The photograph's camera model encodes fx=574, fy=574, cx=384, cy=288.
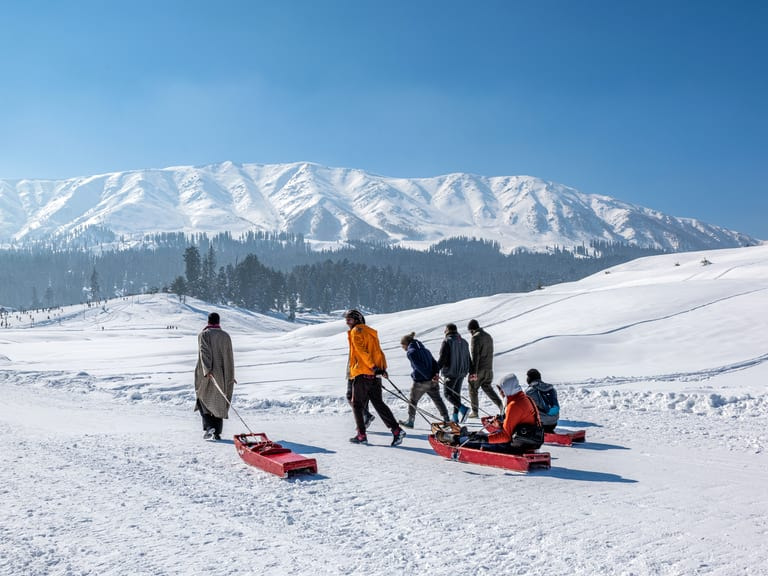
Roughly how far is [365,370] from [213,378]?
2.59 m

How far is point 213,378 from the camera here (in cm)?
938

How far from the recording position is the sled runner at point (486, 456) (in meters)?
7.19

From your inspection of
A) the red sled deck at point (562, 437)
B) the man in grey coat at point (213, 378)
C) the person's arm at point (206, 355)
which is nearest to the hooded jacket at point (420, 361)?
the red sled deck at point (562, 437)

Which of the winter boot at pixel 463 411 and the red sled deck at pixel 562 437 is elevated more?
the winter boot at pixel 463 411

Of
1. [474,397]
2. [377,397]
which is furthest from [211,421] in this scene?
[474,397]

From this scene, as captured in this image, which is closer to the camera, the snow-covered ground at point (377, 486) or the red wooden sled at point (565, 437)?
the snow-covered ground at point (377, 486)

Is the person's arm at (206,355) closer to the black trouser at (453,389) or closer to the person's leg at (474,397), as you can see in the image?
the black trouser at (453,389)

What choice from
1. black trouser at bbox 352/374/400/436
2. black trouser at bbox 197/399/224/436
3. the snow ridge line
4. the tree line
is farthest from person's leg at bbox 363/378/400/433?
the tree line

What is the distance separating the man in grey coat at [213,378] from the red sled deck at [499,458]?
3822 mm

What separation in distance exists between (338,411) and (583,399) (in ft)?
18.4

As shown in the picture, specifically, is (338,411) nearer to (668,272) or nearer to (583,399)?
(583,399)

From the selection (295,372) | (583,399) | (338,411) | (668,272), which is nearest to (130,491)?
(338,411)

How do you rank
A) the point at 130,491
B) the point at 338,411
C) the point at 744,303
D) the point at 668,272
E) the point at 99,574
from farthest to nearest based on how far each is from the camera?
the point at 668,272, the point at 744,303, the point at 338,411, the point at 130,491, the point at 99,574

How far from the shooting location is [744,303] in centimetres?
2233
